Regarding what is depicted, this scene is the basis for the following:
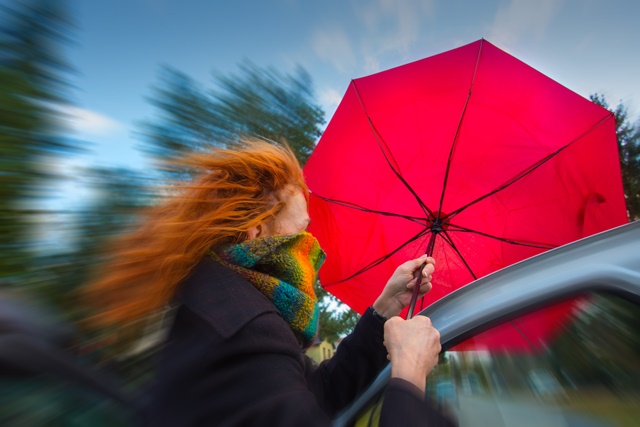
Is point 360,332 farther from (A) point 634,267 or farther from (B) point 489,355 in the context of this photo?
(A) point 634,267

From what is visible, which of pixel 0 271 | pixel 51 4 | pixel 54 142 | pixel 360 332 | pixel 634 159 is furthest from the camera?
pixel 634 159

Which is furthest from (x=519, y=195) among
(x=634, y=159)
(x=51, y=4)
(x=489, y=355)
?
(x=634, y=159)

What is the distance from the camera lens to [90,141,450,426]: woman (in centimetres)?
77

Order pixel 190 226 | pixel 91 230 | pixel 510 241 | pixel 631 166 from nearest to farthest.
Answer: pixel 190 226, pixel 510 241, pixel 91 230, pixel 631 166

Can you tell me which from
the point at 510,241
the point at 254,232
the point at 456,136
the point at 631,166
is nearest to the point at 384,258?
the point at 510,241

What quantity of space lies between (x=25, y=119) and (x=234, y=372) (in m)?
2.30

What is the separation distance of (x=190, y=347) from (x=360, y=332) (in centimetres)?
75

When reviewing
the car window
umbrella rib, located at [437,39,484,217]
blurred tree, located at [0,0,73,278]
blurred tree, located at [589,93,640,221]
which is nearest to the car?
the car window

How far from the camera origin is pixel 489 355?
0.85m

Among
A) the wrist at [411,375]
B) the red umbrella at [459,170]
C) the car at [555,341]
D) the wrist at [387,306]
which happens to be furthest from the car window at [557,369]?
the red umbrella at [459,170]

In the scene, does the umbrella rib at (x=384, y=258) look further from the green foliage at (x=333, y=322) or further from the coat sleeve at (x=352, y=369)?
the green foliage at (x=333, y=322)

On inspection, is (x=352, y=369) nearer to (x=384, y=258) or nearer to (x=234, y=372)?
(x=234, y=372)

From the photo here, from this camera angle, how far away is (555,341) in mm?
780

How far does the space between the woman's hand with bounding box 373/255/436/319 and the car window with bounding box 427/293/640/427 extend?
557mm
